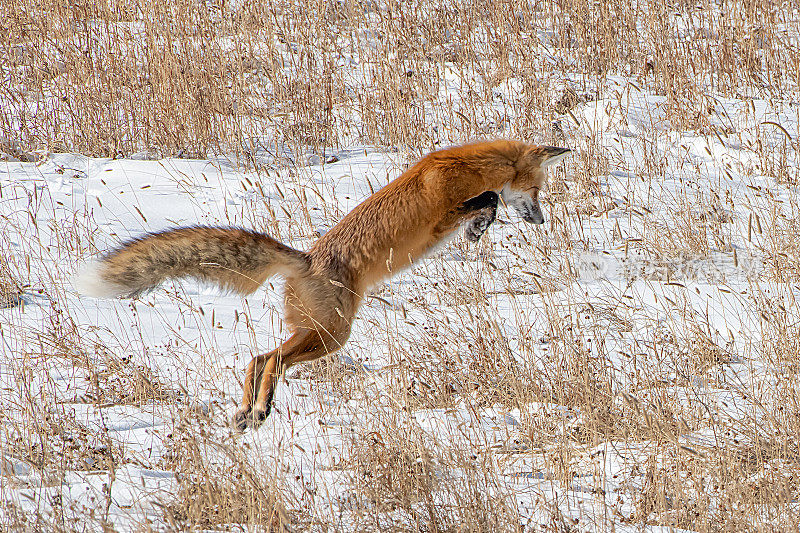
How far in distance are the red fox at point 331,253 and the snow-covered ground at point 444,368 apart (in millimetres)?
251

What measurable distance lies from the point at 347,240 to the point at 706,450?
244 cm

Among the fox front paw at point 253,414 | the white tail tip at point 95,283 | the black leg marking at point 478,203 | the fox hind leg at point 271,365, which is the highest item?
the black leg marking at point 478,203

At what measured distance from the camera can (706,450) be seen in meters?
3.55

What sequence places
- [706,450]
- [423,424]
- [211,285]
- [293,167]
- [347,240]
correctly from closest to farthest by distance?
1. [706,450]
2. [423,424]
3. [211,285]
4. [347,240]
5. [293,167]

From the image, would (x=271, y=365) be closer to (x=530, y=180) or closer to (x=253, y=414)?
(x=253, y=414)

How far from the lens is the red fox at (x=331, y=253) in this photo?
4254 millimetres

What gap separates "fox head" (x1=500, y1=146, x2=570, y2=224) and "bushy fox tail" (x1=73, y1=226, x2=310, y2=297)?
6.55ft

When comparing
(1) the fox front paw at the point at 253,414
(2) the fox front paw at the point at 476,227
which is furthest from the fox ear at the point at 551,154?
(1) the fox front paw at the point at 253,414

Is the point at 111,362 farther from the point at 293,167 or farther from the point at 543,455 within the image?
the point at 293,167

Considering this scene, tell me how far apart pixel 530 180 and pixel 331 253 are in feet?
6.42

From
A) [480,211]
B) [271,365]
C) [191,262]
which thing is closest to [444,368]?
[271,365]

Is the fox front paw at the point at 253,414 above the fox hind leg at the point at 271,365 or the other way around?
the other way around

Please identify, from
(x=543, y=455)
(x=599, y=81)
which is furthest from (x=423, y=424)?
(x=599, y=81)

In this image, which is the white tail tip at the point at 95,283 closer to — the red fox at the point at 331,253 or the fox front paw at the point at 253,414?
the red fox at the point at 331,253
